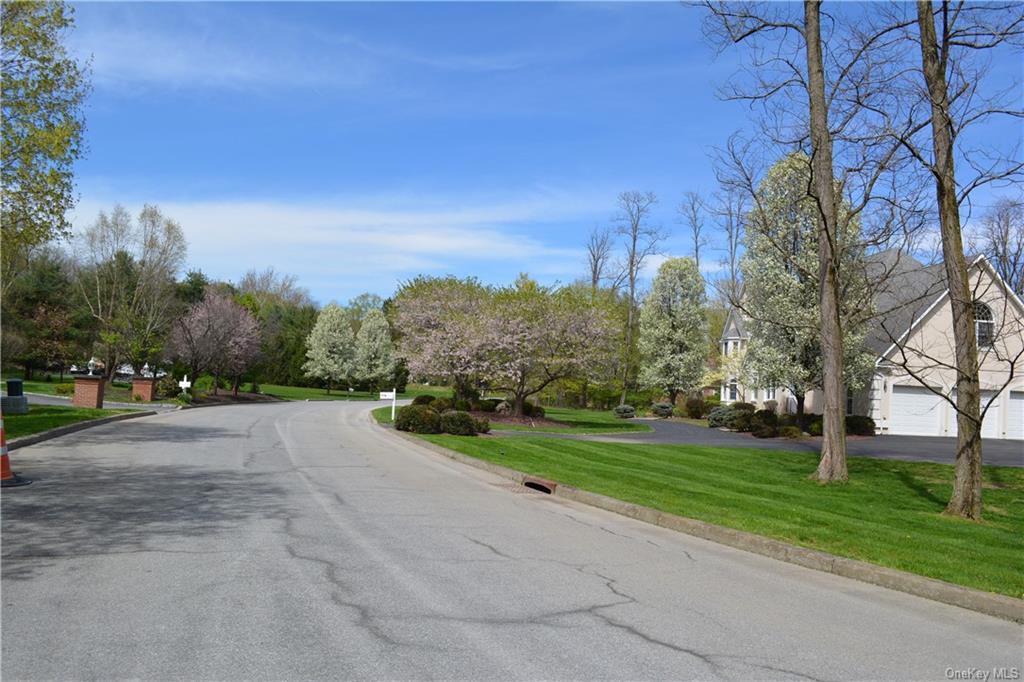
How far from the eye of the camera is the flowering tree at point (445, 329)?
3666cm

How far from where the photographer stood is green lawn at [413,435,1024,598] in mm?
8734

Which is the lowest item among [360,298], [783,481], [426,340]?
[783,481]

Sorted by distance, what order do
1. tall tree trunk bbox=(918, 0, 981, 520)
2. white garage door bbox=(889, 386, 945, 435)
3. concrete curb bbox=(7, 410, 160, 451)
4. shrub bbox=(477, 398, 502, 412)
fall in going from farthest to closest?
1. shrub bbox=(477, 398, 502, 412)
2. white garage door bbox=(889, 386, 945, 435)
3. concrete curb bbox=(7, 410, 160, 451)
4. tall tree trunk bbox=(918, 0, 981, 520)

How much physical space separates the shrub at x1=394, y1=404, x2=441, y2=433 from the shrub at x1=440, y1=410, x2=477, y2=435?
21cm

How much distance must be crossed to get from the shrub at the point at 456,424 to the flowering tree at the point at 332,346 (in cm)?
4748

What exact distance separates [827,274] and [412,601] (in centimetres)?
1337

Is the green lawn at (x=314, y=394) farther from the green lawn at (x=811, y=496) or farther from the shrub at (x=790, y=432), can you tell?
the green lawn at (x=811, y=496)

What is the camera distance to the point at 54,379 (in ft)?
185

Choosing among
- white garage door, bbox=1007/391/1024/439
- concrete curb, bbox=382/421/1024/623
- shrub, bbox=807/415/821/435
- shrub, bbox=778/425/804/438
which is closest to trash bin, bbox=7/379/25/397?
concrete curb, bbox=382/421/1024/623

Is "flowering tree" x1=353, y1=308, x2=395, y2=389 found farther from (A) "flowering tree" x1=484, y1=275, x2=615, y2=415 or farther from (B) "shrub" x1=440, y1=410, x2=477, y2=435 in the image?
(B) "shrub" x1=440, y1=410, x2=477, y2=435

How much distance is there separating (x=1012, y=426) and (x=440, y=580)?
3661 cm

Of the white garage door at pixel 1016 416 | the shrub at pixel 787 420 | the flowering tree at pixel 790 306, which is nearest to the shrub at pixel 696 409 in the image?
the shrub at pixel 787 420

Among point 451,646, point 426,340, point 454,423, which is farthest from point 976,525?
point 426,340

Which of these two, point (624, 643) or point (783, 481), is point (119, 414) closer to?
point (783, 481)
